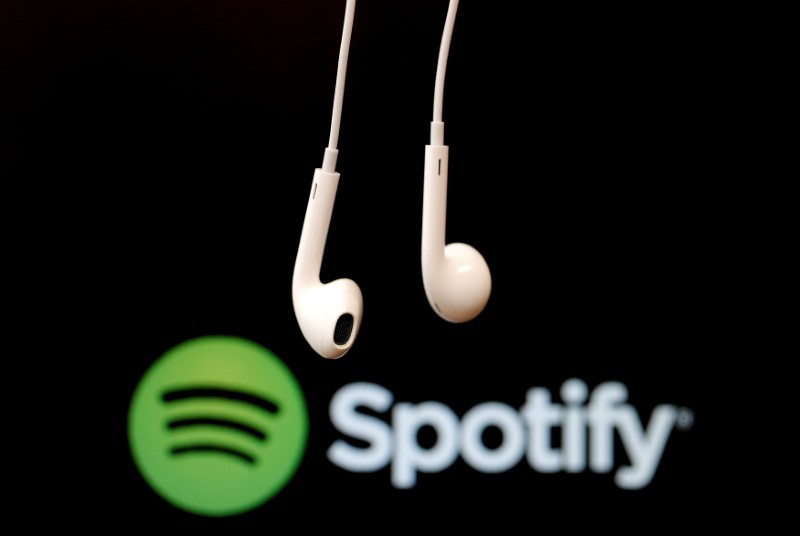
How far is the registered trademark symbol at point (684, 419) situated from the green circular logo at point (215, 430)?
1393 mm

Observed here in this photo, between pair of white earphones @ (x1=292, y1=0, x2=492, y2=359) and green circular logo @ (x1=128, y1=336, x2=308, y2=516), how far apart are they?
2.41m

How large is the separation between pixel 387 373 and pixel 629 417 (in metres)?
0.92

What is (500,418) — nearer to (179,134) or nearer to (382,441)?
(382,441)

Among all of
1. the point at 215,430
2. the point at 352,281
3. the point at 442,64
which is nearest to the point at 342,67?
the point at 442,64

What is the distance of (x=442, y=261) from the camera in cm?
114

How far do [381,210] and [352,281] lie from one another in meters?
2.10

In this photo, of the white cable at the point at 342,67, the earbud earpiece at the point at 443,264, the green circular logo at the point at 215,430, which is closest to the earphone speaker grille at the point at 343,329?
the earbud earpiece at the point at 443,264

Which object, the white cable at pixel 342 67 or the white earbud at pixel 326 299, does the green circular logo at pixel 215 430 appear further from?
the white cable at pixel 342 67

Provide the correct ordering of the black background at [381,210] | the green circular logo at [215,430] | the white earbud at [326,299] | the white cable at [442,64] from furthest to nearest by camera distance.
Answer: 1. the green circular logo at [215,430]
2. the black background at [381,210]
3. the white earbud at [326,299]
4. the white cable at [442,64]

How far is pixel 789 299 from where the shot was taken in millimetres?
3420

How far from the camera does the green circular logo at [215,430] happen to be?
354 centimetres

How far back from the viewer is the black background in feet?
10.2

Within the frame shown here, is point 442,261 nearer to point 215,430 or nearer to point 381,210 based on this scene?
point 381,210

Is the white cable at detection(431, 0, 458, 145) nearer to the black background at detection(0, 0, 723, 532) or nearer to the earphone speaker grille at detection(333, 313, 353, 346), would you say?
the earphone speaker grille at detection(333, 313, 353, 346)
